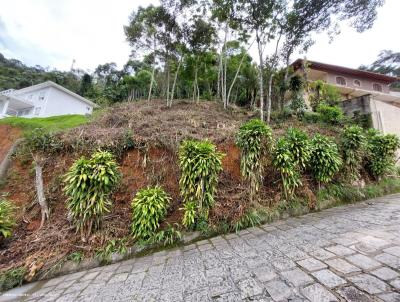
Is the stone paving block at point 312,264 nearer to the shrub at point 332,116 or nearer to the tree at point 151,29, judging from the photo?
the shrub at point 332,116

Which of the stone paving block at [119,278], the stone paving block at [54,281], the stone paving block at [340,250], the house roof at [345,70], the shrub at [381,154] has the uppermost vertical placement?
the house roof at [345,70]

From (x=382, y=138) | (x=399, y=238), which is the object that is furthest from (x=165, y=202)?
(x=382, y=138)

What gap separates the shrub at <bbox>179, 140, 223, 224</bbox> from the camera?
3.87 meters

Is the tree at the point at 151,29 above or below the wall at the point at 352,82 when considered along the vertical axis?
below

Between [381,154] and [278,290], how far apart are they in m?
5.52

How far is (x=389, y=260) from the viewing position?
2.24m

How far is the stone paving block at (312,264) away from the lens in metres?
2.29

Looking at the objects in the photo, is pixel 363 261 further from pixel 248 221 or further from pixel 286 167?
pixel 286 167

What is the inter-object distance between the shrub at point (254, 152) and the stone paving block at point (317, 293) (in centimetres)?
238

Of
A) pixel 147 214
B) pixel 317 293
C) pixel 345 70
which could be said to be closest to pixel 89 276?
pixel 147 214

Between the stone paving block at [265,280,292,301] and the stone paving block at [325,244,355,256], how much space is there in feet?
3.34

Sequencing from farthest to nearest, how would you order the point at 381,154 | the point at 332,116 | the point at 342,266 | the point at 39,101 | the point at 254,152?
the point at 39,101 < the point at 332,116 < the point at 381,154 < the point at 254,152 < the point at 342,266

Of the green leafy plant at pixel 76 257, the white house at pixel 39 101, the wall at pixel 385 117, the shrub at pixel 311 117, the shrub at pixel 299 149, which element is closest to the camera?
the green leafy plant at pixel 76 257

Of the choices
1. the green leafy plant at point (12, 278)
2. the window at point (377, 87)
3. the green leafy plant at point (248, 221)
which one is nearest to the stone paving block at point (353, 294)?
the green leafy plant at point (248, 221)
